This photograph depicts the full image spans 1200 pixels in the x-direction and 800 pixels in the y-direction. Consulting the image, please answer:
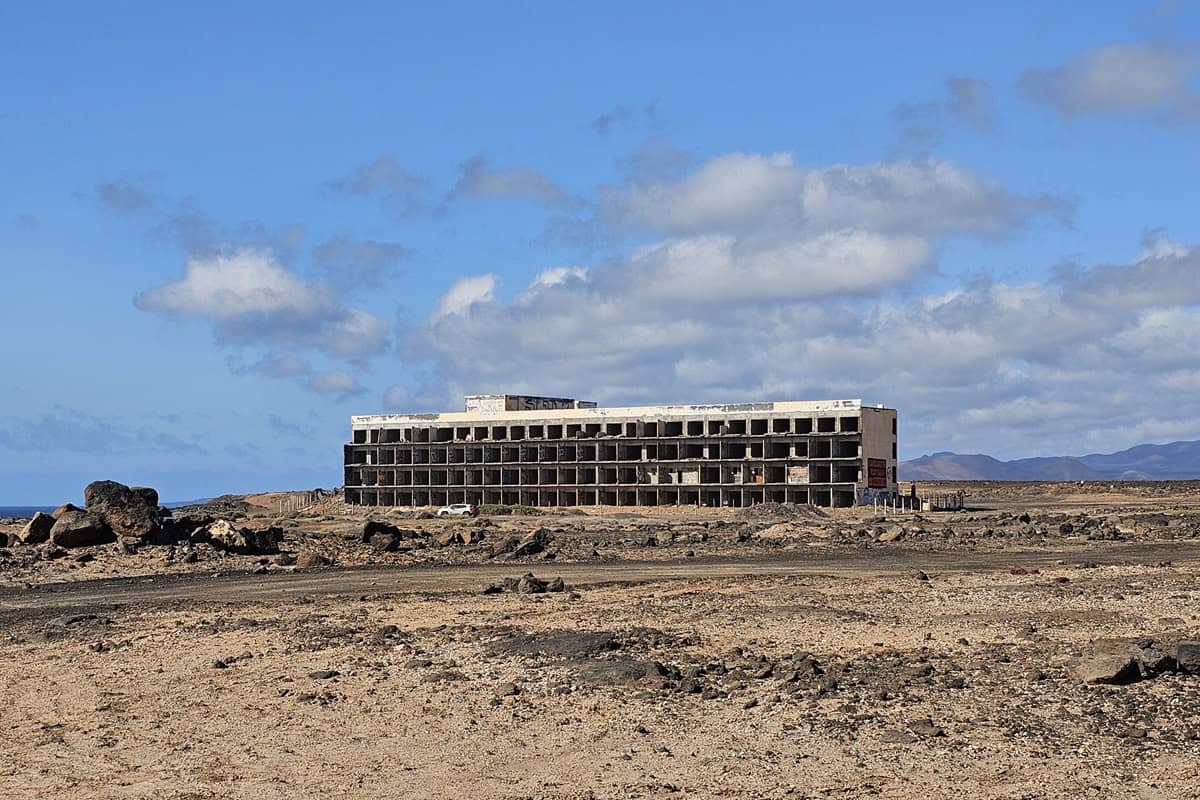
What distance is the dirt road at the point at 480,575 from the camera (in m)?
32.2

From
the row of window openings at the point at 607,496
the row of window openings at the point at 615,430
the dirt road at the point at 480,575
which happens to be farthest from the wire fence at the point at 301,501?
the dirt road at the point at 480,575

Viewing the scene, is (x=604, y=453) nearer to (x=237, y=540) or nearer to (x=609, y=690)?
(x=237, y=540)

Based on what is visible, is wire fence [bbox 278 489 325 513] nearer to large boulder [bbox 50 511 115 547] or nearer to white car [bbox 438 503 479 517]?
white car [bbox 438 503 479 517]

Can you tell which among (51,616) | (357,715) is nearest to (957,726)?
(357,715)

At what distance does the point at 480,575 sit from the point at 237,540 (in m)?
10.1

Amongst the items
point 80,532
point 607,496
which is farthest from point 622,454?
point 80,532

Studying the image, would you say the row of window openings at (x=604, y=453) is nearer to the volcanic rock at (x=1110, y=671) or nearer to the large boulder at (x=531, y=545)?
the large boulder at (x=531, y=545)

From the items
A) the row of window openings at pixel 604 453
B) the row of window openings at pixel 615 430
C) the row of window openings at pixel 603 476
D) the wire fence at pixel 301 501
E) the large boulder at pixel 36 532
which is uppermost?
the row of window openings at pixel 615 430

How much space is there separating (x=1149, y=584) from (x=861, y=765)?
17.6m

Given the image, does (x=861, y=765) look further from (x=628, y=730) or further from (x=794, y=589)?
(x=794, y=589)

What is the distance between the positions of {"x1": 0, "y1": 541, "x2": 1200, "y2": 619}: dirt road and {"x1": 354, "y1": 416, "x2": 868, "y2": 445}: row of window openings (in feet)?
A: 234

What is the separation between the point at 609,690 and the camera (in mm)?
17781

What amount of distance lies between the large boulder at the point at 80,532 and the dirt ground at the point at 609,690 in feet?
29.3

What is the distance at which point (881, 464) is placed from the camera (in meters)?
118
